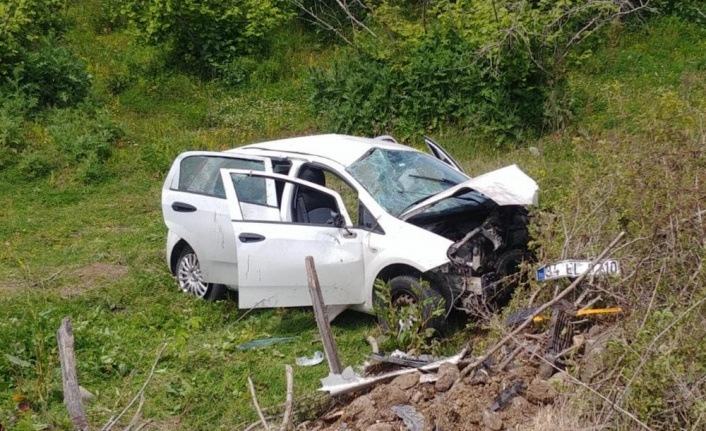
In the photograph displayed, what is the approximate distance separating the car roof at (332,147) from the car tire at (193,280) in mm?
1212

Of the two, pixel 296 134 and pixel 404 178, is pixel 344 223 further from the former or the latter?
pixel 296 134

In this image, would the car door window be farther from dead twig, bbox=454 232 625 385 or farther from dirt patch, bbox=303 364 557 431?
dead twig, bbox=454 232 625 385

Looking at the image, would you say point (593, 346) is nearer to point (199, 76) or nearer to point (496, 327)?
point (496, 327)

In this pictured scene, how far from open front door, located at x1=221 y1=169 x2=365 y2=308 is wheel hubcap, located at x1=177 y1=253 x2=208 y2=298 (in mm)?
1164

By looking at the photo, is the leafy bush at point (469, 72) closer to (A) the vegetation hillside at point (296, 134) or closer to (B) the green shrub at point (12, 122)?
(A) the vegetation hillside at point (296, 134)

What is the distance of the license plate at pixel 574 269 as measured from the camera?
20.3 ft

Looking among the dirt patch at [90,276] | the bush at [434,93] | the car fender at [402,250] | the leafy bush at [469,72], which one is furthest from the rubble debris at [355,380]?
the bush at [434,93]

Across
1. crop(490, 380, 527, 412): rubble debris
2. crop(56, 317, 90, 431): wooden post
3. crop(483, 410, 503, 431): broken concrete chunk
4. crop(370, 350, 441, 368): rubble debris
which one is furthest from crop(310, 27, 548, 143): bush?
crop(56, 317, 90, 431): wooden post

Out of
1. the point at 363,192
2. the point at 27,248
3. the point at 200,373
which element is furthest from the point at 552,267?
the point at 27,248

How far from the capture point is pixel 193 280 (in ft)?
31.0

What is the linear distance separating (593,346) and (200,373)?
3.17m

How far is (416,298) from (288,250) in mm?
1317

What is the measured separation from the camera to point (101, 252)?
1128 centimetres

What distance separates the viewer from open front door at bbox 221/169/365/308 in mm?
7930
